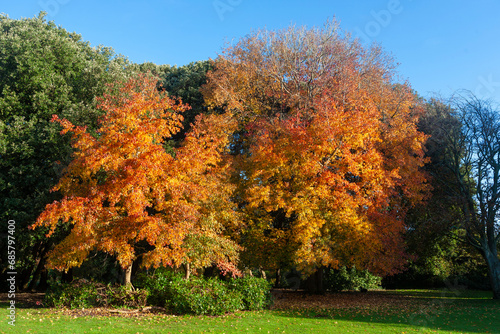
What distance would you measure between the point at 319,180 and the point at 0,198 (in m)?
15.1

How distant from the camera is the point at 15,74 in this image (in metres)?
17.9

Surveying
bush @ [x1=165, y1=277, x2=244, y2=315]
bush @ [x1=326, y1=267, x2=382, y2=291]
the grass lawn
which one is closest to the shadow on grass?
the grass lawn

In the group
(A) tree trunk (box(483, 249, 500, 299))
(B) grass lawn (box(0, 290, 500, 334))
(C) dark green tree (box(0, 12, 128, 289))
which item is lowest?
(B) grass lawn (box(0, 290, 500, 334))

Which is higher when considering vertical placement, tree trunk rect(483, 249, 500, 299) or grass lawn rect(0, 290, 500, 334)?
→ tree trunk rect(483, 249, 500, 299)

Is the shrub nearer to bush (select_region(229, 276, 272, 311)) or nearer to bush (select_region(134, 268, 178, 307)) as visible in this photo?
bush (select_region(134, 268, 178, 307))

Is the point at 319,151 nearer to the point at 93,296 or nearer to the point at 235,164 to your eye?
the point at 235,164

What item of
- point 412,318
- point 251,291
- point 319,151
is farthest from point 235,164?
point 412,318

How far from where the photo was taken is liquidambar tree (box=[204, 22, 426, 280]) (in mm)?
16297

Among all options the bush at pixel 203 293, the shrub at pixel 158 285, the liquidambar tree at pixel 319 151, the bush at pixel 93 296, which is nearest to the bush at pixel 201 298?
the bush at pixel 203 293

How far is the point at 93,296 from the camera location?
13945mm

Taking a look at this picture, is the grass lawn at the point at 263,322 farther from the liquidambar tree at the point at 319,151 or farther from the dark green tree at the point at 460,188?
the dark green tree at the point at 460,188

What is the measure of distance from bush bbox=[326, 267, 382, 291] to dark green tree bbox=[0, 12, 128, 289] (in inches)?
783

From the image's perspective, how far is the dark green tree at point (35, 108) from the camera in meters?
16.9

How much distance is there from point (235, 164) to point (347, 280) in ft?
52.0
